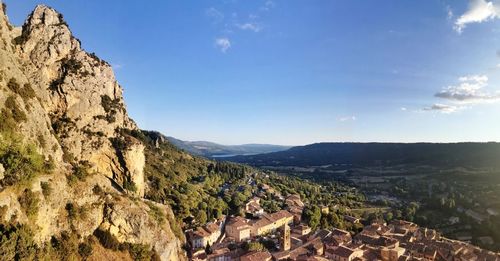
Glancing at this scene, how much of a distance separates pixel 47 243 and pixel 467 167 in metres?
196

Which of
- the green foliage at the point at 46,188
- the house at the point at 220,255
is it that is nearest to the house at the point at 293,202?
the house at the point at 220,255

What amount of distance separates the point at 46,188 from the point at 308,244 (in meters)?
43.7

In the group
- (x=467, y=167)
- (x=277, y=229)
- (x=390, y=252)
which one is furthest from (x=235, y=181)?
(x=467, y=167)

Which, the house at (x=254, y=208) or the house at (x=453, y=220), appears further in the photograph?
the house at (x=453, y=220)

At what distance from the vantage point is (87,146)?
171ft

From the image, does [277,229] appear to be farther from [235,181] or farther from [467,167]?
[467,167]

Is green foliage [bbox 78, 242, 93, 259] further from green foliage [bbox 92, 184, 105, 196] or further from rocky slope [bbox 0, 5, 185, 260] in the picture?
green foliage [bbox 92, 184, 105, 196]

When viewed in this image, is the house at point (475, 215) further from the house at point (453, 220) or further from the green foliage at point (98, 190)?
the green foliage at point (98, 190)

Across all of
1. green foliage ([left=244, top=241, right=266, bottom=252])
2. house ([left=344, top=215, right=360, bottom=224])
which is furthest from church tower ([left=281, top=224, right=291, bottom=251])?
house ([left=344, top=215, right=360, bottom=224])

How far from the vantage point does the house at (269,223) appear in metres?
72.9

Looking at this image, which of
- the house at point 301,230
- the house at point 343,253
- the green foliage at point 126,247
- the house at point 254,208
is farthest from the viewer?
the house at point 254,208

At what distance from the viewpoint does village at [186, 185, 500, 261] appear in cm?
5781

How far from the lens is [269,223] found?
75688mm

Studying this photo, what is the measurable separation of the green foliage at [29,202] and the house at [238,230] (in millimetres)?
41586
